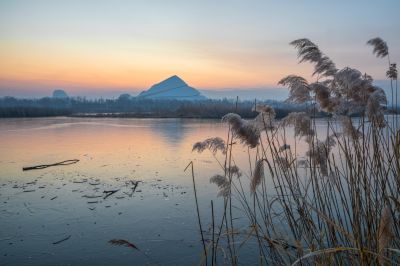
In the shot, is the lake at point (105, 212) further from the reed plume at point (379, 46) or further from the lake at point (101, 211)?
the reed plume at point (379, 46)

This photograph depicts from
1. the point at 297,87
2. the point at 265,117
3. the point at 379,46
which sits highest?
the point at 379,46

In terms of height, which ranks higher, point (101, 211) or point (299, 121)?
point (299, 121)

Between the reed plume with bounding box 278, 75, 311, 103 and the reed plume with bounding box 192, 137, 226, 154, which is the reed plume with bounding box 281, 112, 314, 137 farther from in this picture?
the reed plume with bounding box 192, 137, 226, 154

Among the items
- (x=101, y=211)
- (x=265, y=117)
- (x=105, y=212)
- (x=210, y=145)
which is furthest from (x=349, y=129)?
(x=101, y=211)

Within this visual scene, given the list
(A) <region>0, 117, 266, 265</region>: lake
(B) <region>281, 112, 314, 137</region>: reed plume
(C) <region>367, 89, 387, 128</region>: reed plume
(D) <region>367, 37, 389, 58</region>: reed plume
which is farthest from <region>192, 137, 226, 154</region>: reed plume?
(A) <region>0, 117, 266, 265</region>: lake

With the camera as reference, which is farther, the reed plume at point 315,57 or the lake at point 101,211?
the lake at point 101,211

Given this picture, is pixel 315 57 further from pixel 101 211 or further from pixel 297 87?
pixel 101 211

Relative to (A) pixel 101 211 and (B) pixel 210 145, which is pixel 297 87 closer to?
(B) pixel 210 145

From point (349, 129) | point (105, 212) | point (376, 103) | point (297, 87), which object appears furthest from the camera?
point (105, 212)

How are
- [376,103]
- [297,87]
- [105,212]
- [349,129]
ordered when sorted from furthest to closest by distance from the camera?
[105,212] → [349,129] → [297,87] → [376,103]

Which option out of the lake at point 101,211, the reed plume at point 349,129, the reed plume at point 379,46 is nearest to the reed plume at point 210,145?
the reed plume at point 349,129

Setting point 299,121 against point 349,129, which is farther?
point 349,129

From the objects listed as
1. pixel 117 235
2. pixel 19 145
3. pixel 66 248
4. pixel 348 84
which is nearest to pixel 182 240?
pixel 117 235

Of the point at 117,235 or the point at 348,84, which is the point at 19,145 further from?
the point at 348,84
